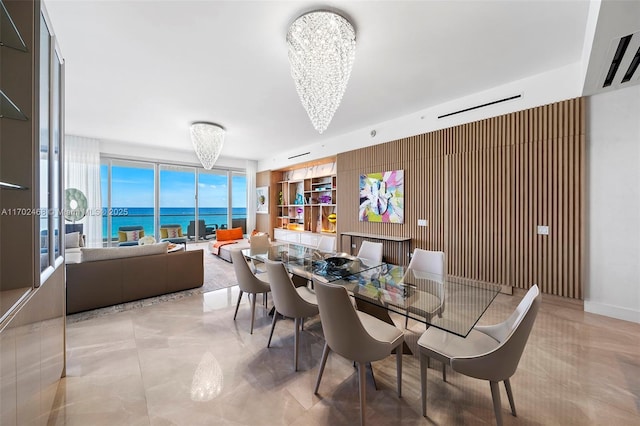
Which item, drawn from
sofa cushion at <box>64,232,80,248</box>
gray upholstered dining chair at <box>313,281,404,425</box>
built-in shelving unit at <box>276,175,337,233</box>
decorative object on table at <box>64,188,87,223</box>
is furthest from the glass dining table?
decorative object on table at <box>64,188,87,223</box>

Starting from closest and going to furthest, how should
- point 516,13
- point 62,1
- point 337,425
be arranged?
point 337,425
point 62,1
point 516,13

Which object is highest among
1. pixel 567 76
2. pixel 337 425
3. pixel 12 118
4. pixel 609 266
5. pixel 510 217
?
pixel 567 76

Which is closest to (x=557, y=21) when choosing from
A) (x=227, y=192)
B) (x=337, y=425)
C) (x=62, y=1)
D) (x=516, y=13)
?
(x=516, y=13)

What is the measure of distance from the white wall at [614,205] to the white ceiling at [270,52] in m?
0.74

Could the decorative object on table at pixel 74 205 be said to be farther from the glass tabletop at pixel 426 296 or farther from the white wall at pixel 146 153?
the glass tabletop at pixel 426 296

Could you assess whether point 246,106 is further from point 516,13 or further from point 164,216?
point 164,216

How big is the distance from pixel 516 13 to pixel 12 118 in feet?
12.1

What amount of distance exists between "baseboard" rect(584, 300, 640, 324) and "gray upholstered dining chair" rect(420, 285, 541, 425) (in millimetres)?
2342

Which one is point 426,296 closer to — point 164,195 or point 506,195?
point 506,195

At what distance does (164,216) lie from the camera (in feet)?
24.3

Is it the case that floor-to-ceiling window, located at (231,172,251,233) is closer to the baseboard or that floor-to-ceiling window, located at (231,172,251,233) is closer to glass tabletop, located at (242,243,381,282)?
glass tabletop, located at (242,243,381,282)

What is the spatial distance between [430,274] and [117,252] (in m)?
3.95

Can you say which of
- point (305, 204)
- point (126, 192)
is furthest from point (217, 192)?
point (305, 204)

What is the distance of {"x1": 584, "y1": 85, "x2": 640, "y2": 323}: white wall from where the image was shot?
266 cm
